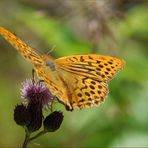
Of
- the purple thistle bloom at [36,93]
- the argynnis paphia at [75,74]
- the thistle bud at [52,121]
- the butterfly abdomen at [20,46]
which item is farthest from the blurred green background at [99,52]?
the butterfly abdomen at [20,46]

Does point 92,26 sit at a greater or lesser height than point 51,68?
greater

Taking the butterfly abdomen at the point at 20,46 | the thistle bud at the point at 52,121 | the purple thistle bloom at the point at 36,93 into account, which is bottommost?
the thistle bud at the point at 52,121

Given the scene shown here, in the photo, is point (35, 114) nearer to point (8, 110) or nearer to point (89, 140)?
point (89, 140)

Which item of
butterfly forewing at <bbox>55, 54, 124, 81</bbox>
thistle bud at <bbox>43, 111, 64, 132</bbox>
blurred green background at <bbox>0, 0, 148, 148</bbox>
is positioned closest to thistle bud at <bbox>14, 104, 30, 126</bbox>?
thistle bud at <bbox>43, 111, 64, 132</bbox>

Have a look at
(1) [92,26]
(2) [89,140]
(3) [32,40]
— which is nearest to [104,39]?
(1) [92,26]

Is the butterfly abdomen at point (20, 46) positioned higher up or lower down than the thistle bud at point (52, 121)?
higher up

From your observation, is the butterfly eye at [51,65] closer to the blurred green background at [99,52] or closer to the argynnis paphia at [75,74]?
the argynnis paphia at [75,74]
